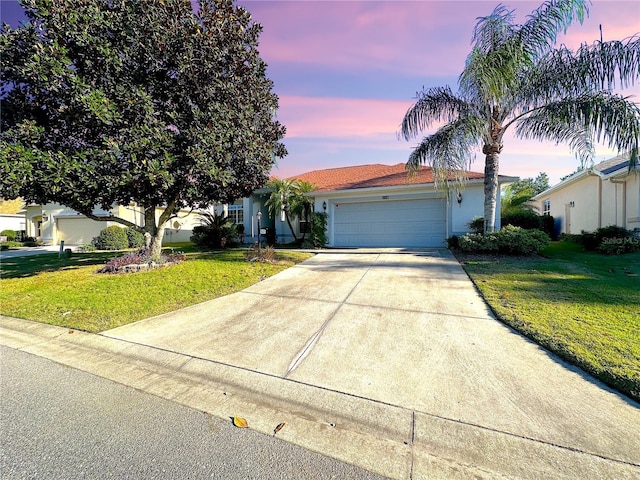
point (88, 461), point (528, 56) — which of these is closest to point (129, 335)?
point (88, 461)

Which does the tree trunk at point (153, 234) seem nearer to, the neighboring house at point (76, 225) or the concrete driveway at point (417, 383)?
the concrete driveway at point (417, 383)

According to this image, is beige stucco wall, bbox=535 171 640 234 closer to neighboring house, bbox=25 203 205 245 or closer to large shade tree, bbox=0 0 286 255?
large shade tree, bbox=0 0 286 255

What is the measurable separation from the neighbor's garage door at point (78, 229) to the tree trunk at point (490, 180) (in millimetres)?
24203

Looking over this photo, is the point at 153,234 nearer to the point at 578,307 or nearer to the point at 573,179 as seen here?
the point at 578,307

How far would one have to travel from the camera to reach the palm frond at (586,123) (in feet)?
25.7

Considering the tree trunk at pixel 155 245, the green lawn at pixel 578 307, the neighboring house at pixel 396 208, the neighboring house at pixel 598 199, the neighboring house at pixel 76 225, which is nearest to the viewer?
the green lawn at pixel 578 307

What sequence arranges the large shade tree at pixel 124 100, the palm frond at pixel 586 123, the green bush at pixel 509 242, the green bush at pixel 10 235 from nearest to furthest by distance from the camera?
1. the large shade tree at pixel 124 100
2. the palm frond at pixel 586 123
3. the green bush at pixel 509 242
4. the green bush at pixel 10 235

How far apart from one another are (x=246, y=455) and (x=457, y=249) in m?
10.8

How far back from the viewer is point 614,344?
3.23m

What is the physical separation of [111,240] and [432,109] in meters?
17.1

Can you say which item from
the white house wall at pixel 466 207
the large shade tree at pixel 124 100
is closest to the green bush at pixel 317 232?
the white house wall at pixel 466 207

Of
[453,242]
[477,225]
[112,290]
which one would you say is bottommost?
[112,290]

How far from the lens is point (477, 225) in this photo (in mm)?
11352

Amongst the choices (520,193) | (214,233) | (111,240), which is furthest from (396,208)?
(520,193)
